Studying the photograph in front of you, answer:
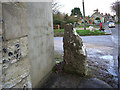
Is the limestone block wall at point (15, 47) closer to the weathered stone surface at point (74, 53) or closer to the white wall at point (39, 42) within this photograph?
the white wall at point (39, 42)

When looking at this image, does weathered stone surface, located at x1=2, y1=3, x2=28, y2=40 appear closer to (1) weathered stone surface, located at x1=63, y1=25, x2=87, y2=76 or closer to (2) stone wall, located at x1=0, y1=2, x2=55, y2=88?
(2) stone wall, located at x1=0, y1=2, x2=55, y2=88

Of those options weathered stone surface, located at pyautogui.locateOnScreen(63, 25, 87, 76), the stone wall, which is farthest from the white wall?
weathered stone surface, located at pyautogui.locateOnScreen(63, 25, 87, 76)

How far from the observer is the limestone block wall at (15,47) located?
78.2 inches

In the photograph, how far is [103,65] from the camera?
4.84 m

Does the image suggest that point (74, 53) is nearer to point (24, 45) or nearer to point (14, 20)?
point (24, 45)

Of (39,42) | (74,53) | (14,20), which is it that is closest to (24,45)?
(14,20)

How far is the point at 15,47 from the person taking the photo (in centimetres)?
224

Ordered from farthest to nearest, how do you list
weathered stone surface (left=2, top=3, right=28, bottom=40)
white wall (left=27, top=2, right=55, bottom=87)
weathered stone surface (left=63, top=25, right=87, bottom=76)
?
weathered stone surface (left=63, top=25, right=87, bottom=76), white wall (left=27, top=2, right=55, bottom=87), weathered stone surface (left=2, top=3, right=28, bottom=40)

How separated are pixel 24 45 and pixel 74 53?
1.63 meters

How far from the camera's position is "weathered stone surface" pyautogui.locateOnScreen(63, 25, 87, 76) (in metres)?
3.52

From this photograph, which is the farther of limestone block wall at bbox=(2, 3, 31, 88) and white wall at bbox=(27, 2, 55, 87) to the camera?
white wall at bbox=(27, 2, 55, 87)

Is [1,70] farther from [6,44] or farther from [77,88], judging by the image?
[77,88]

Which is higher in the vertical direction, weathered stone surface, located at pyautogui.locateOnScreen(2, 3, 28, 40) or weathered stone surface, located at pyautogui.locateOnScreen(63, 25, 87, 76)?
weathered stone surface, located at pyautogui.locateOnScreen(2, 3, 28, 40)

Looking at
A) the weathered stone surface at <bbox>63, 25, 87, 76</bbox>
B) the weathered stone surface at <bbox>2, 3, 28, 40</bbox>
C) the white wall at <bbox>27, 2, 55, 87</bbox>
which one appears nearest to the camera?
the weathered stone surface at <bbox>2, 3, 28, 40</bbox>
